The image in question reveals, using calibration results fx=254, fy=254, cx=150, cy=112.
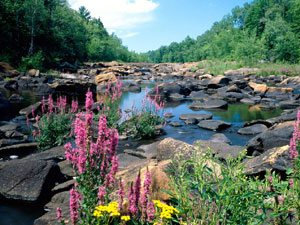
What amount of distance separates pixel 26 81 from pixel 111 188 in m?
28.9

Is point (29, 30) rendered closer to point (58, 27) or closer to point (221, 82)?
point (58, 27)

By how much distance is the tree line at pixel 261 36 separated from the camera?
49062 mm

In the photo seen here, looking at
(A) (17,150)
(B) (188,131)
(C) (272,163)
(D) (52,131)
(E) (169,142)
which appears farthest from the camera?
(B) (188,131)

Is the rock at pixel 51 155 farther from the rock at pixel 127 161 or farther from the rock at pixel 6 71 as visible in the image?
the rock at pixel 6 71

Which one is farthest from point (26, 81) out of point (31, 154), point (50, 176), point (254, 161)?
point (254, 161)

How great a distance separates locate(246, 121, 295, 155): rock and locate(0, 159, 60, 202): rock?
5.71 meters

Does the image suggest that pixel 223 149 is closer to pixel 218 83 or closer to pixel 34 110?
pixel 34 110

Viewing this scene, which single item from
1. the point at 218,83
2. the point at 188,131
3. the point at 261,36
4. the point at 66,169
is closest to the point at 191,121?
the point at 188,131

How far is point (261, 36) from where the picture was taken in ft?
218

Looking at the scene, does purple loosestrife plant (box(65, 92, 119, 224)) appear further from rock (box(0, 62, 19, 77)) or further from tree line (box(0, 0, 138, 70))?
tree line (box(0, 0, 138, 70))

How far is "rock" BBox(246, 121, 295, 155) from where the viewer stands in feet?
22.8

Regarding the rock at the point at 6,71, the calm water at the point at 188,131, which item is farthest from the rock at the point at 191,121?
the rock at the point at 6,71

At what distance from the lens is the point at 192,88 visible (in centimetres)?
2589

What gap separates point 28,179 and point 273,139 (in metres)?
6.41
